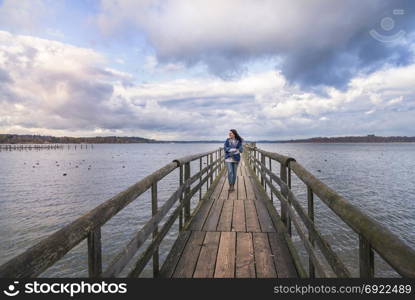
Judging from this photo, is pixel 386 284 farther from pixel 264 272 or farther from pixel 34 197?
pixel 34 197

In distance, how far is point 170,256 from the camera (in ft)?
12.2

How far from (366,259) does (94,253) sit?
1765mm

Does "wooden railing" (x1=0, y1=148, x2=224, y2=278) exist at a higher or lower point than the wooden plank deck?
→ higher

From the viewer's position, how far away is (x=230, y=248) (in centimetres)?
402

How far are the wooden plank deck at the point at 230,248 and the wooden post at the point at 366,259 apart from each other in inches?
70.4

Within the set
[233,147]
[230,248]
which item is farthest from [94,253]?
[233,147]

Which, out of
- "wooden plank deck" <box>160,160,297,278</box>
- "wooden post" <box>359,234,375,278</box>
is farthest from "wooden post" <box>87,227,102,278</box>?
"wooden post" <box>359,234,375,278</box>

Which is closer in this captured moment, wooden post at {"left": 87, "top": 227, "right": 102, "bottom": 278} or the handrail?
the handrail

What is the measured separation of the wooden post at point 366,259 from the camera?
1.49 meters

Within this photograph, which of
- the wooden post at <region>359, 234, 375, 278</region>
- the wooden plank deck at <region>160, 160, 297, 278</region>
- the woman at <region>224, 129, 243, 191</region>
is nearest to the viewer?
the wooden post at <region>359, 234, 375, 278</region>

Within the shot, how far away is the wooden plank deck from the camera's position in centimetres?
328

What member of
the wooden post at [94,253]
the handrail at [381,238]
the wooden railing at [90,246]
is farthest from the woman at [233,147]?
the wooden post at [94,253]

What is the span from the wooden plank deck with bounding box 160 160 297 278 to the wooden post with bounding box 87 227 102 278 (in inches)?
63.6

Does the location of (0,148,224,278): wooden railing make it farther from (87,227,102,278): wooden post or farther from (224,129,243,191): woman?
(224,129,243,191): woman
